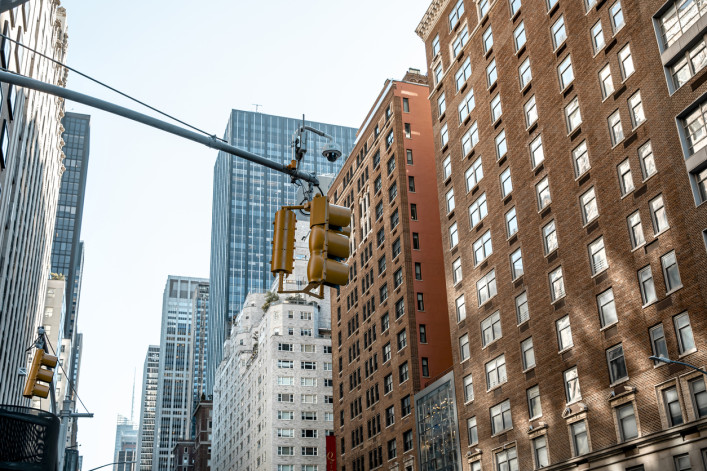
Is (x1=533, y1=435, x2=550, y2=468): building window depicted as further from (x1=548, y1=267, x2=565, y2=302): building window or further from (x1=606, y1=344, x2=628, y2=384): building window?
(x1=548, y1=267, x2=565, y2=302): building window

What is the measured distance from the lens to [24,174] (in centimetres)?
6322

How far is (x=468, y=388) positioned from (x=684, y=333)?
2289 centimetres

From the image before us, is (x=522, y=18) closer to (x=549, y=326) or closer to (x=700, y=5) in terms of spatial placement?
A: (x=700, y=5)

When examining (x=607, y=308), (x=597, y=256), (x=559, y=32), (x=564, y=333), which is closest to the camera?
(x=607, y=308)

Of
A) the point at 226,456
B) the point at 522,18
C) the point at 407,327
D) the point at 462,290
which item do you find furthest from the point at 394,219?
the point at 226,456

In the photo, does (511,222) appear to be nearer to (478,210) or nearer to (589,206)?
(478,210)

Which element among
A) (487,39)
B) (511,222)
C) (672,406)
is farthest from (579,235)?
(487,39)

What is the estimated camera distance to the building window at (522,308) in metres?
52.4

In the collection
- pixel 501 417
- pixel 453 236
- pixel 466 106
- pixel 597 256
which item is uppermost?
pixel 466 106

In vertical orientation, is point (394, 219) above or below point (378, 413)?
above

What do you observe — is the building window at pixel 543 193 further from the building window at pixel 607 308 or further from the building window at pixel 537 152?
the building window at pixel 607 308

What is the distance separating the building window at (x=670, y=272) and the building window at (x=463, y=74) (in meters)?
29.4

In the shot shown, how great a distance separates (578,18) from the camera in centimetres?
5047

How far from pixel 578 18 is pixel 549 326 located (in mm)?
19743
